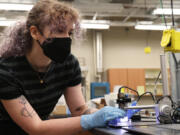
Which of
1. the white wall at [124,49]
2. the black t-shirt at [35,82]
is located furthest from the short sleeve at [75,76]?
the white wall at [124,49]

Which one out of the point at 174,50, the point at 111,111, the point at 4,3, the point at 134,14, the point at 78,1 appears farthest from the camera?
the point at 134,14

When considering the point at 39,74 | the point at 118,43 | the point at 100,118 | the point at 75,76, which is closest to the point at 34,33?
the point at 39,74

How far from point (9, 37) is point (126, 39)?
19.4ft

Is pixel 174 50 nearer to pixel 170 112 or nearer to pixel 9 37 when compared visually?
pixel 170 112

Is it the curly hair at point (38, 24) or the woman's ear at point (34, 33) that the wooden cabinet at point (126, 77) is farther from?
the woman's ear at point (34, 33)

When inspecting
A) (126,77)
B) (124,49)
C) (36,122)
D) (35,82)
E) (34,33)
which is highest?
(34,33)

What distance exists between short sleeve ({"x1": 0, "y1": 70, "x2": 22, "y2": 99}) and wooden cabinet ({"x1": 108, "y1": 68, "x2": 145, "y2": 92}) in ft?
16.6

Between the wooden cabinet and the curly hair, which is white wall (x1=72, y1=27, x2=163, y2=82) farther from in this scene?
the curly hair

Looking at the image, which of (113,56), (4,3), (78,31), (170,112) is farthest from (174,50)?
(113,56)

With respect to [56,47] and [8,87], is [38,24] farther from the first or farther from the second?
[8,87]

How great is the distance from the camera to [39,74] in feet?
3.95

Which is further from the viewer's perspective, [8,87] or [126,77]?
[126,77]

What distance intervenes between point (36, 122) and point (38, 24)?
18.2 inches

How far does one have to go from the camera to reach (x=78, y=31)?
4.03ft
